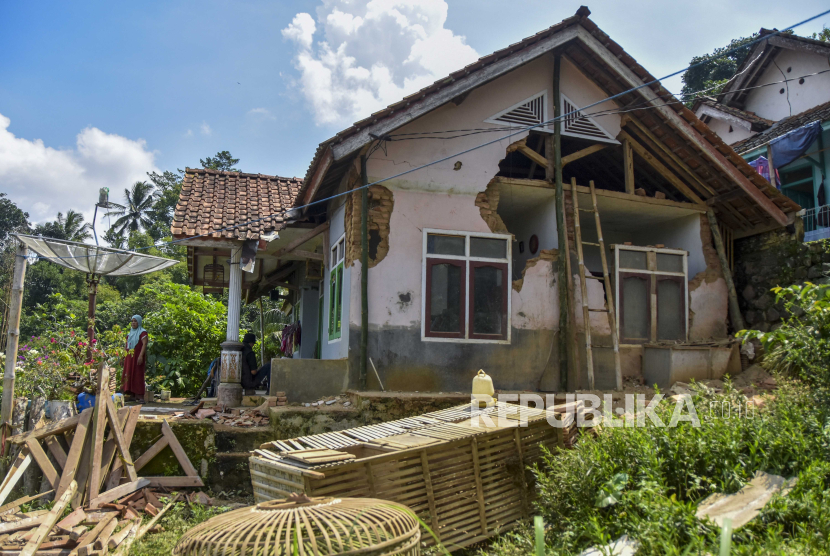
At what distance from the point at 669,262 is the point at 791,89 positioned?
10.8m

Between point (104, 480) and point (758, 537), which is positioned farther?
point (104, 480)

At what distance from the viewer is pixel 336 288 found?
33.6 feet

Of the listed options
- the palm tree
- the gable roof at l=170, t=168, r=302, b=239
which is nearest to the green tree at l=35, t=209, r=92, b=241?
the palm tree

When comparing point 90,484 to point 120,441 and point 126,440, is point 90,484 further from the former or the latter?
point 126,440

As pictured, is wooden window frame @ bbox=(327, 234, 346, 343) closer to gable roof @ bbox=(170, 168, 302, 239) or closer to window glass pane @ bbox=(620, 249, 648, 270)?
gable roof @ bbox=(170, 168, 302, 239)

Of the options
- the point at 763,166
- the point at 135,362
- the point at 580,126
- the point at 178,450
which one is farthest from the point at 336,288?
the point at 763,166

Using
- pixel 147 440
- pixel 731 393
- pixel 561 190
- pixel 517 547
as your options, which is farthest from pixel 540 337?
pixel 147 440

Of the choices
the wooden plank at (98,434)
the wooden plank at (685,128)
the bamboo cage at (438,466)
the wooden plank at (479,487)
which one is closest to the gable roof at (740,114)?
the wooden plank at (685,128)

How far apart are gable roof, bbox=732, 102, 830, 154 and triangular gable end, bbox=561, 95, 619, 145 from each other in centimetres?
663

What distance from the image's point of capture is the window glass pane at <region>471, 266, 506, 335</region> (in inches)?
373

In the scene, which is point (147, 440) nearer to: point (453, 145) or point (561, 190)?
Result: point (453, 145)

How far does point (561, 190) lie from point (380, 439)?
5.84 m

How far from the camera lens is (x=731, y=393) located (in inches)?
224

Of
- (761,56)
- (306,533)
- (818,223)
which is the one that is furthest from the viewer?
(761,56)
